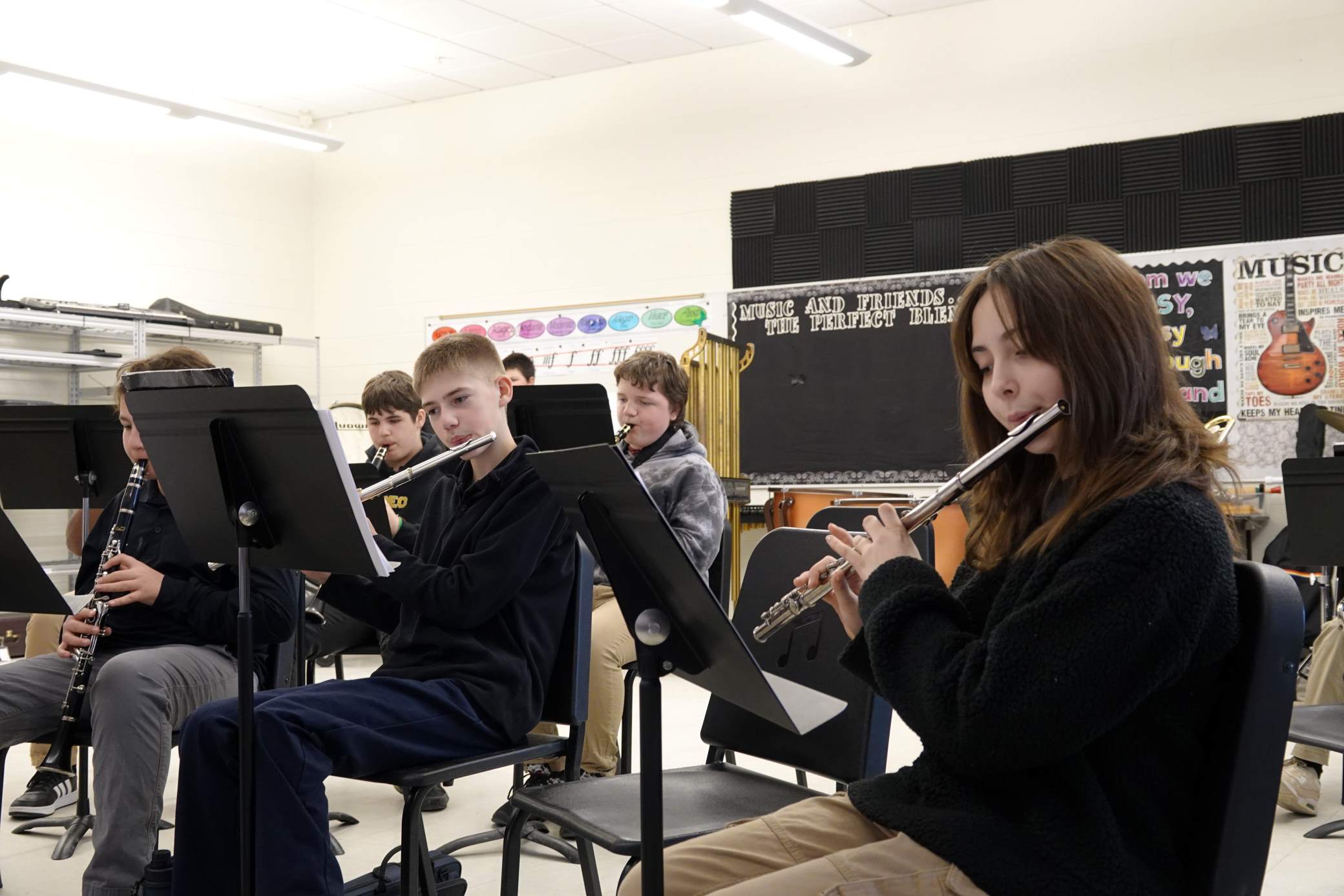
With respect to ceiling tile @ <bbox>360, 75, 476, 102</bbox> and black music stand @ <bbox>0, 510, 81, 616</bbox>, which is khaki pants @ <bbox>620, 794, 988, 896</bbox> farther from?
ceiling tile @ <bbox>360, 75, 476, 102</bbox>

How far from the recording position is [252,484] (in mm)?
1946

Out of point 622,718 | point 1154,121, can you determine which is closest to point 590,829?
point 622,718

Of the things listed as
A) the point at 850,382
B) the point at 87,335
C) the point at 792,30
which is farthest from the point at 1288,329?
the point at 87,335

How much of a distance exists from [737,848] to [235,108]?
792 centimetres

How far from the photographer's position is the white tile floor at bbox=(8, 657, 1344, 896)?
8.97 feet

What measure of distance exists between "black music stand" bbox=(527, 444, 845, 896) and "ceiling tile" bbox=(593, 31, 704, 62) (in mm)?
6056

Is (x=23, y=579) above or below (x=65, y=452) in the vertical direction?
below

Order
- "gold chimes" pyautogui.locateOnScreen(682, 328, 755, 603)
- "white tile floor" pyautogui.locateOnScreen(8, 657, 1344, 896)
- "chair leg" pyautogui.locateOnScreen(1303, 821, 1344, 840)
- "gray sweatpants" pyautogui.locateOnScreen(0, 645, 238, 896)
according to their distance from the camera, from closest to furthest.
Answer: "gray sweatpants" pyautogui.locateOnScreen(0, 645, 238, 896) → "white tile floor" pyautogui.locateOnScreen(8, 657, 1344, 896) → "chair leg" pyautogui.locateOnScreen(1303, 821, 1344, 840) → "gold chimes" pyautogui.locateOnScreen(682, 328, 755, 603)

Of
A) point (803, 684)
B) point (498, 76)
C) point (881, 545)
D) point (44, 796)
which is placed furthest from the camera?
point (498, 76)

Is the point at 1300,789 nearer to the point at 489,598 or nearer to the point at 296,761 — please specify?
the point at 489,598

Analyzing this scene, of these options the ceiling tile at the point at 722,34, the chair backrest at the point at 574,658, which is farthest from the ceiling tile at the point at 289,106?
the chair backrest at the point at 574,658

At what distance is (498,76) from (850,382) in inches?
124

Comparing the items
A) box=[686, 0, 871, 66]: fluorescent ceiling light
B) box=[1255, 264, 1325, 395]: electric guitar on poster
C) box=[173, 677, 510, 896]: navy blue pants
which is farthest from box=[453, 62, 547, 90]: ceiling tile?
box=[173, 677, 510, 896]: navy blue pants

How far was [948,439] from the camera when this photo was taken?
6.34 m
